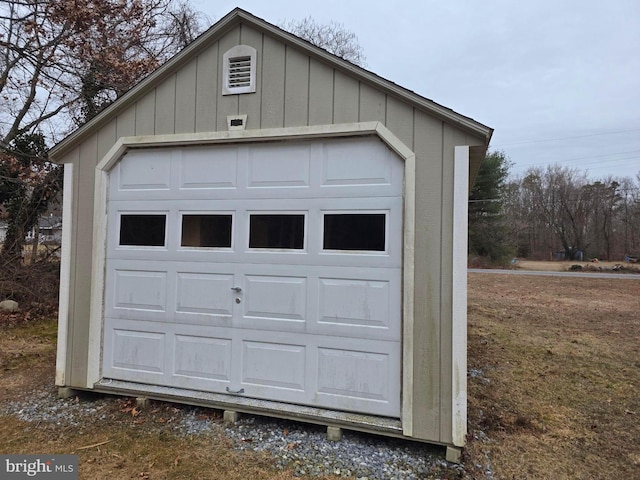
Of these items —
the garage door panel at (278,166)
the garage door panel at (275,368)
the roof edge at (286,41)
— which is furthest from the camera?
the garage door panel at (278,166)

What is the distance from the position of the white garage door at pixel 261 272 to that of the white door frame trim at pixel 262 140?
7 cm

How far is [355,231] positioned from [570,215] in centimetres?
3296

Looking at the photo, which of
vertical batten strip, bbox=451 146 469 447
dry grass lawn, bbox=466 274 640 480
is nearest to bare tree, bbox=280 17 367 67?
dry grass lawn, bbox=466 274 640 480

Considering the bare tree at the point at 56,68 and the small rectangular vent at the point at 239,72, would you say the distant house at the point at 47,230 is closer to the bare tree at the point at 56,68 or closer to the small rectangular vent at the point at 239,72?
the bare tree at the point at 56,68

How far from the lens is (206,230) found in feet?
11.9

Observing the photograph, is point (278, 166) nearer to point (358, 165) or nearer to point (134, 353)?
point (358, 165)

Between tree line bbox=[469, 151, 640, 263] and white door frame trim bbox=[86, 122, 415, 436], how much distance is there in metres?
24.5

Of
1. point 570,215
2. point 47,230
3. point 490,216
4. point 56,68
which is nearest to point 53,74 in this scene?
point 56,68

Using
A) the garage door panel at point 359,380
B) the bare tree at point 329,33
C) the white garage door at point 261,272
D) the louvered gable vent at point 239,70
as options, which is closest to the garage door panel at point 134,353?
the white garage door at point 261,272

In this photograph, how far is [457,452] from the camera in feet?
9.14

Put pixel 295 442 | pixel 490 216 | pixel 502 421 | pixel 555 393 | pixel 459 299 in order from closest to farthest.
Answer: pixel 459 299 < pixel 295 442 < pixel 502 421 < pixel 555 393 < pixel 490 216

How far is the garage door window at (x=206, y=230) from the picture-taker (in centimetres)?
354

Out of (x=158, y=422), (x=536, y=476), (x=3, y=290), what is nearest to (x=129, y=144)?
(x=158, y=422)

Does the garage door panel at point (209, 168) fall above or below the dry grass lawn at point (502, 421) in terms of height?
above
